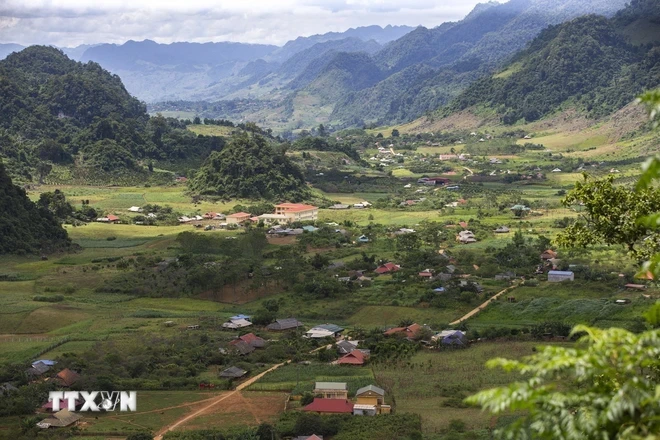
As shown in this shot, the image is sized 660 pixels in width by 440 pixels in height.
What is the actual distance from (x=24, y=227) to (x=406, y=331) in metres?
33.2

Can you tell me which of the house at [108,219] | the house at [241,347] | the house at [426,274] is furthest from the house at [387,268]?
the house at [108,219]

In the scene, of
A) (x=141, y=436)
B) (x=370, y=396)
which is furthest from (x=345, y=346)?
(x=141, y=436)

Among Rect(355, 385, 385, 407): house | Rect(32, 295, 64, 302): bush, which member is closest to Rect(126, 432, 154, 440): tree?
Rect(355, 385, 385, 407): house

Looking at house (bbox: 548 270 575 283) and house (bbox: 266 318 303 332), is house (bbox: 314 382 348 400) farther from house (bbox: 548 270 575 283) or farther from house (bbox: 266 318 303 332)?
house (bbox: 548 270 575 283)

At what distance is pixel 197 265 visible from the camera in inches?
1951

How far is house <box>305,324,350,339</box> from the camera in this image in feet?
122

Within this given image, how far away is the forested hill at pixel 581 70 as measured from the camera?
134500mm

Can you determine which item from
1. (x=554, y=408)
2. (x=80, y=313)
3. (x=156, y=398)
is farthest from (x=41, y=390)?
(x=554, y=408)

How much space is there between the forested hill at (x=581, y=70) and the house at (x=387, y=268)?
291ft

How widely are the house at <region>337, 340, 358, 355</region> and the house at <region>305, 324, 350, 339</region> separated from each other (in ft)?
6.50

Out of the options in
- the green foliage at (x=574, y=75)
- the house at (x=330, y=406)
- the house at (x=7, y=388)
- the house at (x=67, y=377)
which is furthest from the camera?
the green foliage at (x=574, y=75)

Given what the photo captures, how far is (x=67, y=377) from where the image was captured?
1163 inches

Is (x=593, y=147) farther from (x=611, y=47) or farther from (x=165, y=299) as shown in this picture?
(x=165, y=299)

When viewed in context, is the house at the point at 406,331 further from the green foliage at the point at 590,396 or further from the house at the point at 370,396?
the green foliage at the point at 590,396
